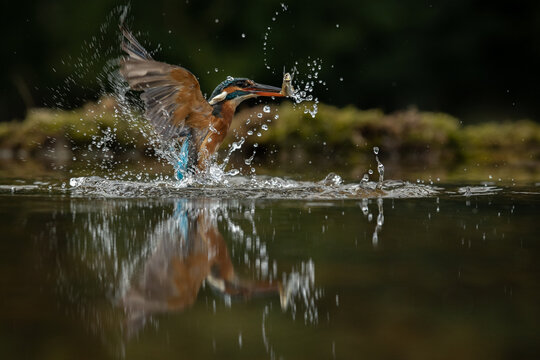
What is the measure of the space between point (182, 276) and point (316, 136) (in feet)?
26.7

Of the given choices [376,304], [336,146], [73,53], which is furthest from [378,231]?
[73,53]

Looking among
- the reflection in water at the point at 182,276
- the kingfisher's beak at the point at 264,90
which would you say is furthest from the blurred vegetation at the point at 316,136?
the reflection in water at the point at 182,276

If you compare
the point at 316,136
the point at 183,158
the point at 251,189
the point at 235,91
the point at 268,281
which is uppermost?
the point at 235,91

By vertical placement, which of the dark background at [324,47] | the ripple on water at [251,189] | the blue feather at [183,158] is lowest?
the ripple on water at [251,189]

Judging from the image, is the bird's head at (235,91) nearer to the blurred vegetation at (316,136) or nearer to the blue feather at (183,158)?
the blue feather at (183,158)

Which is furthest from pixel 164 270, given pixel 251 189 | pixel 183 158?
pixel 183 158

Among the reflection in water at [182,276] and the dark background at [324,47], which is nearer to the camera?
the reflection in water at [182,276]

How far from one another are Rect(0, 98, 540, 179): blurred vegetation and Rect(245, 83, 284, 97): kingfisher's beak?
431 cm

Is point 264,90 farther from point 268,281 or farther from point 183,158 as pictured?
point 268,281

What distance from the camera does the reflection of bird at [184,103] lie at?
4.61 metres

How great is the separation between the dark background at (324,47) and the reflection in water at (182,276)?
9.88 metres

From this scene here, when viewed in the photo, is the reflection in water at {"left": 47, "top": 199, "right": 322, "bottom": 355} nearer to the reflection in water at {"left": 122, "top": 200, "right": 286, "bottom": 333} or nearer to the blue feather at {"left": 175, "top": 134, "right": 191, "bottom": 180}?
the reflection in water at {"left": 122, "top": 200, "right": 286, "bottom": 333}

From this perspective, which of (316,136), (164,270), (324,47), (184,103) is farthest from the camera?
(324,47)

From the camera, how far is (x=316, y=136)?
33.4 feet
